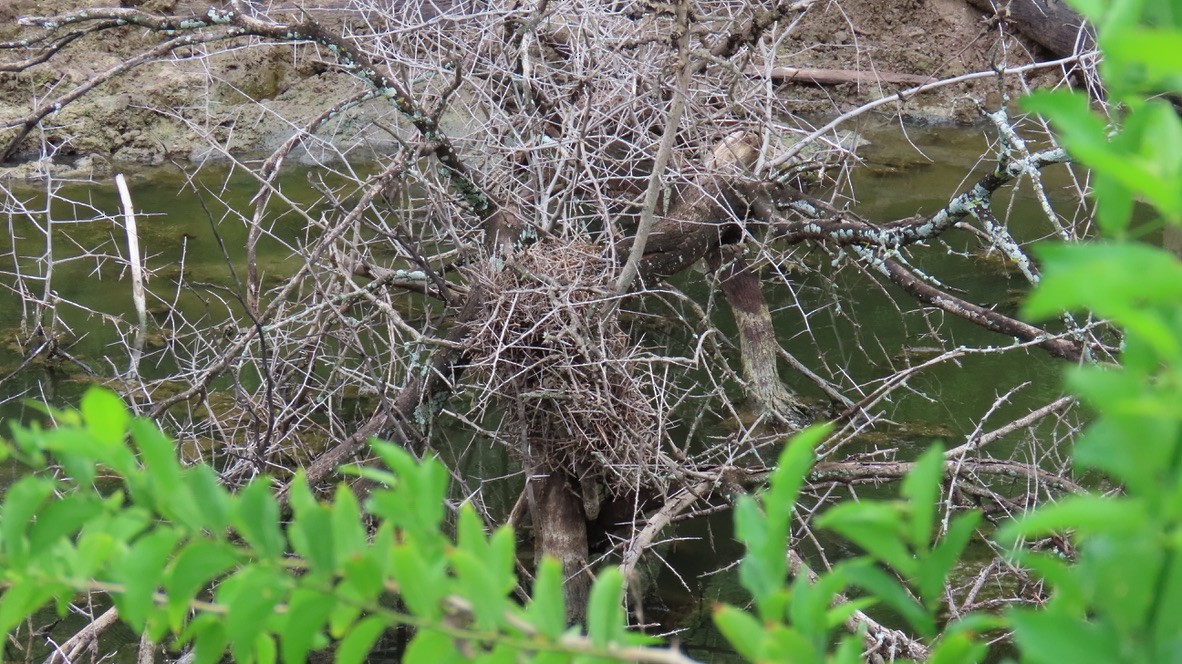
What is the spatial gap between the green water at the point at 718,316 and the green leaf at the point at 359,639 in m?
2.93

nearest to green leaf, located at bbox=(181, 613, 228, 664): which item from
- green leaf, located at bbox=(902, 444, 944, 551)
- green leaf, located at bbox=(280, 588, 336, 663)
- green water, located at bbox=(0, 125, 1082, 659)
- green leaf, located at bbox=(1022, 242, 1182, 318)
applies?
green leaf, located at bbox=(280, 588, 336, 663)

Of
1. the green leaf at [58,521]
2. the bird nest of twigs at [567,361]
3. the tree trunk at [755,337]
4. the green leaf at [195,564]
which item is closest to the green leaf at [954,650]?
the green leaf at [195,564]

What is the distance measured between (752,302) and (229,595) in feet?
14.2

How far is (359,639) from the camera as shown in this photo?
69cm

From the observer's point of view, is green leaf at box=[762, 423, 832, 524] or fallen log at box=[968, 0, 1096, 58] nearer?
green leaf at box=[762, 423, 832, 524]

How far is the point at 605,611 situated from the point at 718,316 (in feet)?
18.6

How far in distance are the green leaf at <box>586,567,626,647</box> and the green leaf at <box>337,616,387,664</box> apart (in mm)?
133

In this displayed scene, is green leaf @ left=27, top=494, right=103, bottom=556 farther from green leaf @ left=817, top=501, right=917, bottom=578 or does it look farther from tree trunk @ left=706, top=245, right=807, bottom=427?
tree trunk @ left=706, top=245, right=807, bottom=427

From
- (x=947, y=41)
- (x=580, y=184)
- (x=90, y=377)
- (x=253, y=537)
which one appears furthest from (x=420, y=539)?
(x=947, y=41)

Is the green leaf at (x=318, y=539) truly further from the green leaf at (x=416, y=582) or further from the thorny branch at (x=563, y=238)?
the thorny branch at (x=563, y=238)

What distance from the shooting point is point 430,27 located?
3.64 meters

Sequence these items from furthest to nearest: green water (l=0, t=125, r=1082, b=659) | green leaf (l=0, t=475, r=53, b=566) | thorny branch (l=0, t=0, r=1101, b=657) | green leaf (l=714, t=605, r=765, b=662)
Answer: green water (l=0, t=125, r=1082, b=659) → thorny branch (l=0, t=0, r=1101, b=657) → green leaf (l=0, t=475, r=53, b=566) → green leaf (l=714, t=605, r=765, b=662)

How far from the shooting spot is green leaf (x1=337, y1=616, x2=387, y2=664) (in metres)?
0.68

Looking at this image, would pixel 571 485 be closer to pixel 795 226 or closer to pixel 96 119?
pixel 795 226
